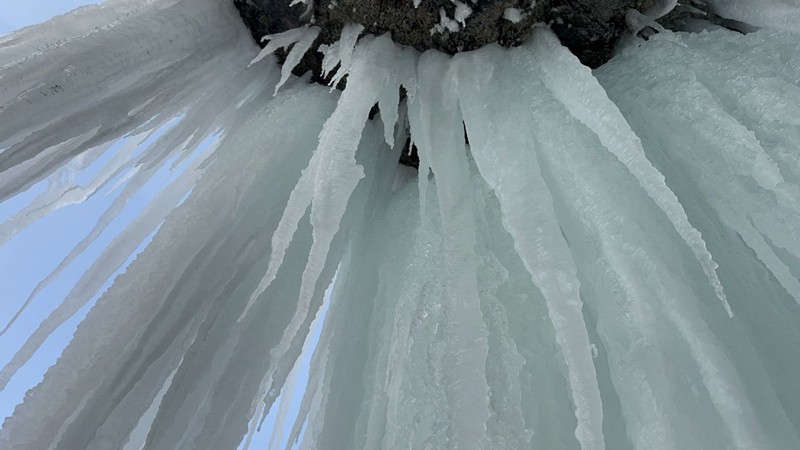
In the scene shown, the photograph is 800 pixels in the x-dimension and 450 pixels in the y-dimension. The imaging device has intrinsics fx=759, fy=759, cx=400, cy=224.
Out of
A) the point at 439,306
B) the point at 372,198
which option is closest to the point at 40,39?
the point at 372,198

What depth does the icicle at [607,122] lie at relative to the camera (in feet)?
3.08

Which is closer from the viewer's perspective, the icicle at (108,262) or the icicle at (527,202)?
the icicle at (527,202)

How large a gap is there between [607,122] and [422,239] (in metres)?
A: 0.38

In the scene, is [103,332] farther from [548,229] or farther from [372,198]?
[548,229]

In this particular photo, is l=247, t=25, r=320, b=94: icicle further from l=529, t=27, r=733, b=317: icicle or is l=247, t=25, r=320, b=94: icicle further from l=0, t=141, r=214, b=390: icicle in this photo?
l=529, t=27, r=733, b=317: icicle

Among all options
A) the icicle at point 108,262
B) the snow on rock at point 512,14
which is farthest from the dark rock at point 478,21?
the icicle at point 108,262

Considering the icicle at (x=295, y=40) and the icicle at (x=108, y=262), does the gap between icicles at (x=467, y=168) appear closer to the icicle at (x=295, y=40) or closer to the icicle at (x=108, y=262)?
the icicle at (x=295, y=40)

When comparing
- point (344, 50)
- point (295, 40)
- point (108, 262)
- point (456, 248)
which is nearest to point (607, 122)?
point (456, 248)

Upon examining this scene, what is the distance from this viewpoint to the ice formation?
96 centimetres

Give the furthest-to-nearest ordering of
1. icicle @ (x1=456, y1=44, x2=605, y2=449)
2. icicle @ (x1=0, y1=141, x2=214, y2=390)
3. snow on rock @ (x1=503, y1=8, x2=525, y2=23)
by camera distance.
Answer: snow on rock @ (x1=503, y1=8, x2=525, y2=23) → icicle @ (x1=0, y1=141, x2=214, y2=390) → icicle @ (x1=456, y1=44, x2=605, y2=449)

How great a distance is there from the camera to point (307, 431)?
4.44 feet

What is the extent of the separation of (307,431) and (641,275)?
2.22 ft

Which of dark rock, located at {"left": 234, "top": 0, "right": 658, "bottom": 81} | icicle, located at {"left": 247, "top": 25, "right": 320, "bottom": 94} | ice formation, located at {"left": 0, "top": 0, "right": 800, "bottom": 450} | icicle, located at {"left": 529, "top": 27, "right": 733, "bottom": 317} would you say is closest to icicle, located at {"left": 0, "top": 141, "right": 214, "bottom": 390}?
ice formation, located at {"left": 0, "top": 0, "right": 800, "bottom": 450}

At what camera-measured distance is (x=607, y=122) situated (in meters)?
1.09
